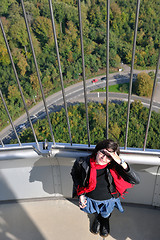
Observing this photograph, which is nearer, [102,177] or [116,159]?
[116,159]

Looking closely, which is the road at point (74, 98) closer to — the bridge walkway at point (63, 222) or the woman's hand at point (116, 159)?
the bridge walkway at point (63, 222)

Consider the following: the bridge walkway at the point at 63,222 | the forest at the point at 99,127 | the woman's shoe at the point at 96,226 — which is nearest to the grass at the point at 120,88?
the forest at the point at 99,127

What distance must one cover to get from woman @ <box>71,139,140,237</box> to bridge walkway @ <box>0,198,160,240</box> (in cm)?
32

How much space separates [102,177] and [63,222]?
69cm

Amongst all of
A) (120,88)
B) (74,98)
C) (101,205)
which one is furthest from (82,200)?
(120,88)

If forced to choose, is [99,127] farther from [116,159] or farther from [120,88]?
[116,159]

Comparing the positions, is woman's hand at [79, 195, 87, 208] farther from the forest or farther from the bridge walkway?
the forest

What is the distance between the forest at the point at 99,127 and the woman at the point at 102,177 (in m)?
8.76

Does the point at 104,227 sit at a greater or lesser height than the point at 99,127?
lesser

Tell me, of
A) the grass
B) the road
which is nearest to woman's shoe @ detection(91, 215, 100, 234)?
the road

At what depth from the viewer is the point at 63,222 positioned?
189cm

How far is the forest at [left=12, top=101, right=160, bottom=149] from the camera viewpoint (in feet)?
35.3

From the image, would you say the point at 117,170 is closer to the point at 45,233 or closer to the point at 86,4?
the point at 45,233

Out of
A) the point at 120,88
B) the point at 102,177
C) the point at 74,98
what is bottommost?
the point at 102,177
